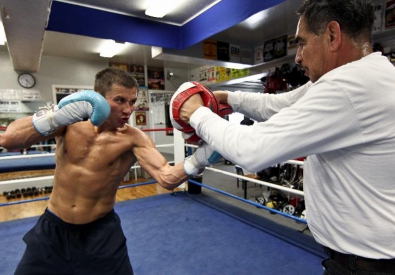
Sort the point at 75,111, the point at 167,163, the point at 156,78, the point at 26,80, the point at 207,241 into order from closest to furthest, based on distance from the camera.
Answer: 1. the point at 75,111
2. the point at 167,163
3. the point at 207,241
4. the point at 26,80
5. the point at 156,78

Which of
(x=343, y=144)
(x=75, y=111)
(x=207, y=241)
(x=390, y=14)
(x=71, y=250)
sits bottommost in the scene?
(x=207, y=241)

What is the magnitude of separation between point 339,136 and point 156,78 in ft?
21.9

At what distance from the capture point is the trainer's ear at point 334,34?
690mm

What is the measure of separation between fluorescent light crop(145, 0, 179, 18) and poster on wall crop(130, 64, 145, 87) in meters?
3.67

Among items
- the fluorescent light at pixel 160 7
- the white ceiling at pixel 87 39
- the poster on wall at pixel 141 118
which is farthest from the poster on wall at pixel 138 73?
the fluorescent light at pixel 160 7

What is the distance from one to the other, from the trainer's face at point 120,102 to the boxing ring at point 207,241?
4.15 feet

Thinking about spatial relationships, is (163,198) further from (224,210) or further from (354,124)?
(354,124)

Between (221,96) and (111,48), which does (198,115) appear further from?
(111,48)

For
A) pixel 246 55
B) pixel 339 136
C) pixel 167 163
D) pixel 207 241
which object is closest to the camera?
pixel 339 136

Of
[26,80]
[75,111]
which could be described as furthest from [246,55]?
[26,80]

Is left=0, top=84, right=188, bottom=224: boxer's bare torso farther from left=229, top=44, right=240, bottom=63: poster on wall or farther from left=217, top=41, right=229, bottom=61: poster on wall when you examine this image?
left=229, top=44, right=240, bottom=63: poster on wall

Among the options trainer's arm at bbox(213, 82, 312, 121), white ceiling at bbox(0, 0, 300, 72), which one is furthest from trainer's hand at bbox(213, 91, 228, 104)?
white ceiling at bbox(0, 0, 300, 72)

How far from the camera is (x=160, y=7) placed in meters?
2.91

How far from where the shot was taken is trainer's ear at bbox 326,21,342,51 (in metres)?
0.69
